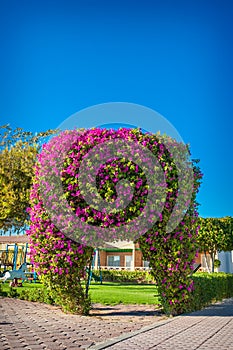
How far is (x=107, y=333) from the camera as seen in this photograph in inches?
282

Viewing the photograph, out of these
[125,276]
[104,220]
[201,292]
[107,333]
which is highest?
[104,220]

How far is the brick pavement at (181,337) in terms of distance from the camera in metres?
5.84

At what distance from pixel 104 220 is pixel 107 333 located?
9.80 feet

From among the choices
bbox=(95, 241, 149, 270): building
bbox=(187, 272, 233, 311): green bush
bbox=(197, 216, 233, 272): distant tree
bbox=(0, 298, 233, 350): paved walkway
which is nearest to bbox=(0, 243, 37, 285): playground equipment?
bbox=(187, 272, 233, 311): green bush

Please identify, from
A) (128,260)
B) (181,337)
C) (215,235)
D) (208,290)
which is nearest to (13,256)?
(215,235)

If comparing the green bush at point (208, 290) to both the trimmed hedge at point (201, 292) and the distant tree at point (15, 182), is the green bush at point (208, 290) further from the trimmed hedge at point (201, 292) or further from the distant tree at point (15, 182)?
the distant tree at point (15, 182)

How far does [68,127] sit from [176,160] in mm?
3221

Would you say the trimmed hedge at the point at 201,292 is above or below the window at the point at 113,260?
below

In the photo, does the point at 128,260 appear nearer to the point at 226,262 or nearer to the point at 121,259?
the point at 121,259

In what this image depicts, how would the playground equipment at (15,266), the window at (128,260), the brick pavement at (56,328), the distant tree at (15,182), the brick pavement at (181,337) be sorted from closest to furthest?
the brick pavement at (181,337), the brick pavement at (56,328), the playground equipment at (15,266), the distant tree at (15,182), the window at (128,260)

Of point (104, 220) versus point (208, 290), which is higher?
point (104, 220)

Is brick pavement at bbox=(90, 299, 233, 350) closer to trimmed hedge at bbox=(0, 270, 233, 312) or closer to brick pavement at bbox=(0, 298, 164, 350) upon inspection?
brick pavement at bbox=(0, 298, 164, 350)

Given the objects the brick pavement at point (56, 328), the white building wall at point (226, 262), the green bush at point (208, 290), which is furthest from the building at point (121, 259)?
the brick pavement at point (56, 328)

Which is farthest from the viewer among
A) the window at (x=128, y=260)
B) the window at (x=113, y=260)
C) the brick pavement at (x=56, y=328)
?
the window at (x=113, y=260)
